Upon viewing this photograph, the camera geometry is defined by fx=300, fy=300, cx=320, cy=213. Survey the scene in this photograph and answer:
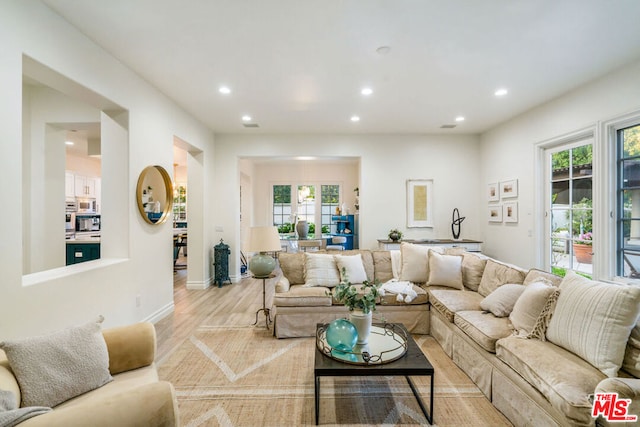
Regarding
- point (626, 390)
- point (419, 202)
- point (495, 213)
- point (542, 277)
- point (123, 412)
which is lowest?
point (626, 390)

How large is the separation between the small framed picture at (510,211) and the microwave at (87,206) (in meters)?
8.71

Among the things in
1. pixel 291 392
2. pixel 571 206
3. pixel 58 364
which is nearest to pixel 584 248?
pixel 571 206

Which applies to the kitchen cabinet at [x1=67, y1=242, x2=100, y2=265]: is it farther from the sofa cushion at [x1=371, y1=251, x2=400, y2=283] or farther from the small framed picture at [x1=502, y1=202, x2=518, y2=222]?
the small framed picture at [x1=502, y1=202, x2=518, y2=222]

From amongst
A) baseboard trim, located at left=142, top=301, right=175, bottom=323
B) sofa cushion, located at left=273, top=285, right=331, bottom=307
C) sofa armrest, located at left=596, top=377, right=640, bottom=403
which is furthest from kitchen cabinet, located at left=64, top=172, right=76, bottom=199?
sofa armrest, located at left=596, top=377, right=640, bottom=403

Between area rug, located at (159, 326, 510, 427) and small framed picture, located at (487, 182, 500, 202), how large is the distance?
135 inches

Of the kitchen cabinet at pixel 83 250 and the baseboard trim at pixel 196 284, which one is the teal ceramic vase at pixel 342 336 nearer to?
the kitchen cabinet at pixel 83 250

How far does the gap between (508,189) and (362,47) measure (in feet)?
12.1

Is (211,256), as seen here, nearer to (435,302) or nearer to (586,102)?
(435,302)

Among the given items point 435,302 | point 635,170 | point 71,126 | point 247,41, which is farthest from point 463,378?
point 71,126

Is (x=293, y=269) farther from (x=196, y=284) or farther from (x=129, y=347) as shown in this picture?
(x=196, y=284)

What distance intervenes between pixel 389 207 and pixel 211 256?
3.49 metres

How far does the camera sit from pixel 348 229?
8312 millimetres

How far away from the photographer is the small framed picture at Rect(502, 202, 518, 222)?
4797 mm

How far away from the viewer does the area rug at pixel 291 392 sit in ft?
6.41
